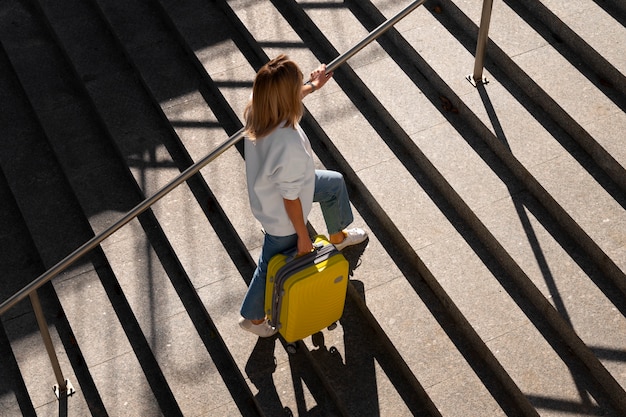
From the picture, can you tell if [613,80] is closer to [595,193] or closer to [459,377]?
→ [595,193]

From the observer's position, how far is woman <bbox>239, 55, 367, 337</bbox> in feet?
14.0

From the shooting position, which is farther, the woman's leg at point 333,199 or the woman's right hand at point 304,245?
the woman's leg at point 333,199

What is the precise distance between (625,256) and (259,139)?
1989 millimetres

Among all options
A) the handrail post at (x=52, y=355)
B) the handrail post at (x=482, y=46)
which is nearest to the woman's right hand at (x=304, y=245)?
the handrail post at (x=52, y=355)

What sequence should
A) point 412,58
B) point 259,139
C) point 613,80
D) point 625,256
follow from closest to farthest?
point 259,139 → point 625,256 → point 613,80 → point 412,58

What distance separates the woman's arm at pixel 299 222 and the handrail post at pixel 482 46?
1.70 meters

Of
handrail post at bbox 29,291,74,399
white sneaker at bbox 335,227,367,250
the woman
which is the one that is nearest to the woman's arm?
the woman

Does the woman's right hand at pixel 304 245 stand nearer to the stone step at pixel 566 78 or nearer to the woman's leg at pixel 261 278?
the woman's leg at pixel 261 278

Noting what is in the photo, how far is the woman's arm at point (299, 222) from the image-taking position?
455 cm

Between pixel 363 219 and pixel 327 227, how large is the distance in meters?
0.37

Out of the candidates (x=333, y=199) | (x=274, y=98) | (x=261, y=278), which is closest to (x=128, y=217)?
(x=261, y=278)

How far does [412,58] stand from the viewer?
239 inches

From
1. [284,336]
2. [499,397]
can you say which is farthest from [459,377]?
[284,336]

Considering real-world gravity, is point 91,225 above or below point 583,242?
above
